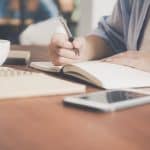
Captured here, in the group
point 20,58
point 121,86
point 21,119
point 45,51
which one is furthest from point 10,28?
point 21,119

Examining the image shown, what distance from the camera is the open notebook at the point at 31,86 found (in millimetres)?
666

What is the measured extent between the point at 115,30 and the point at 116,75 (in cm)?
64

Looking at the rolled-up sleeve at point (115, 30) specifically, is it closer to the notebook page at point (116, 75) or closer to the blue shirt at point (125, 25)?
the blue shirt at point (125, 25)

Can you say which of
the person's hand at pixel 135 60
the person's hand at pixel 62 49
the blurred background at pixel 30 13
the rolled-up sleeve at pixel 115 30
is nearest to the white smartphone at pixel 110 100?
the person's hand at pixel 135 60

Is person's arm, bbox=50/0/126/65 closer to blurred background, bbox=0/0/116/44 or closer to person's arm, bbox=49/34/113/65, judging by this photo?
person's arm, bbox=49/34/113/65

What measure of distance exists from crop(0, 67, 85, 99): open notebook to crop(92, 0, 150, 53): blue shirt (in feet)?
1.78

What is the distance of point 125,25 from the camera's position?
1.38m

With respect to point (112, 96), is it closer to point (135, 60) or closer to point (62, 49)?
point (135, 60)

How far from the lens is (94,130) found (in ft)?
1.59

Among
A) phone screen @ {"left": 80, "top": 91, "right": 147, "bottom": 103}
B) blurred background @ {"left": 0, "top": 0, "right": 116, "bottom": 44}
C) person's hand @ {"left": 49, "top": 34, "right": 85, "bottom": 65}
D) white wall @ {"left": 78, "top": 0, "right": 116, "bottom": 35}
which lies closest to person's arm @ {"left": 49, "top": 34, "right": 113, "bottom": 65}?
person's hand @ {"left": 49, "top": 34, "right": 85, "bottom": 65}

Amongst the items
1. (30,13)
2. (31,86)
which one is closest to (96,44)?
(31,86)

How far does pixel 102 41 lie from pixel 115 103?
0.78 metres

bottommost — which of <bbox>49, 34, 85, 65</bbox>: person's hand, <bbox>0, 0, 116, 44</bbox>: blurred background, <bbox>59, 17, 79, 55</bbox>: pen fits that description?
<bbox>0, 0, 116, 44</bbox>: blurred background

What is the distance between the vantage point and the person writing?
109 centimetres
